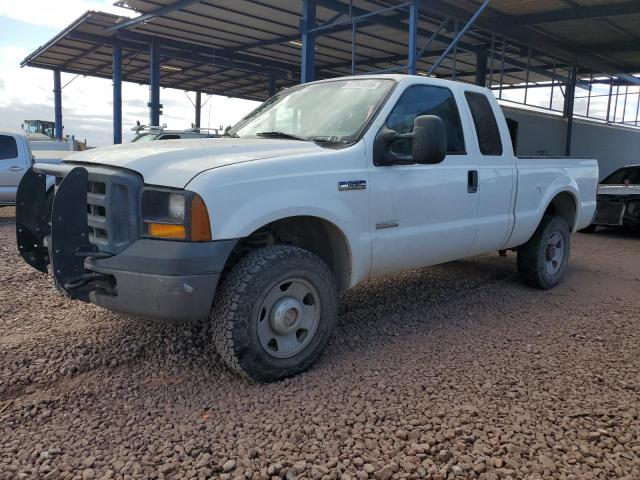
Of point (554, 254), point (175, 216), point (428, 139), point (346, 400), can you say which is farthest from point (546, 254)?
point (175, 216)

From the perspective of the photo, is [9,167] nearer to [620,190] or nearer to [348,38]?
[348,38]

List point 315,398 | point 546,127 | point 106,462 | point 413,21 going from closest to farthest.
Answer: point 106,462 → point 315,398 → point 413,21 → point 546,127

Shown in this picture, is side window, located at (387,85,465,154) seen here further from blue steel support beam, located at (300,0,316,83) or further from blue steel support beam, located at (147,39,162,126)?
blue steel support beam, located at (147,39,162,126)

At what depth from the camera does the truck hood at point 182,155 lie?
3.04 meters

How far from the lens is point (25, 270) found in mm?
6051

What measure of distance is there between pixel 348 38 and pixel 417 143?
1331cm

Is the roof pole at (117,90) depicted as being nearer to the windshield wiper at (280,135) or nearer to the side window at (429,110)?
the windshield wiper at (280,135)

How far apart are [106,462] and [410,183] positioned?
8.64ft

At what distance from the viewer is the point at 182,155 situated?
3.24 metres

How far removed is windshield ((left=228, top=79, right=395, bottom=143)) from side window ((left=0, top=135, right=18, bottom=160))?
7787mm

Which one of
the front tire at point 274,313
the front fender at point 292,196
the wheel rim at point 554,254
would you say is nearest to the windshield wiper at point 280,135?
the front fender at point 292,196

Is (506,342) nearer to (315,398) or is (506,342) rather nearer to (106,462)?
(315,398)

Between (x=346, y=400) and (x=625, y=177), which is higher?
(x=625, y=177)

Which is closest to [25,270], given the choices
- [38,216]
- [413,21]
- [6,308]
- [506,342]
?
[6,308]
